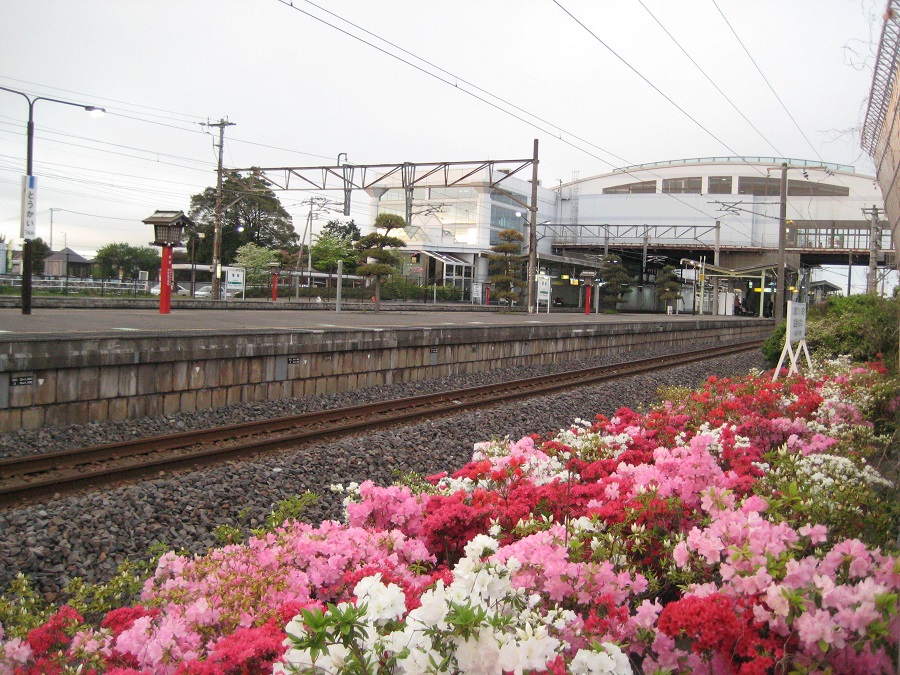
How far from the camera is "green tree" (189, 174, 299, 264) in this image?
7044cm

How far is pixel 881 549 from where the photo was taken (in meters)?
2.35

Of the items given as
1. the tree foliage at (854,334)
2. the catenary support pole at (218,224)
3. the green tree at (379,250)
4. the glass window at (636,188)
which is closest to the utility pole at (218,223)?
the catenary support pole at (218,224)

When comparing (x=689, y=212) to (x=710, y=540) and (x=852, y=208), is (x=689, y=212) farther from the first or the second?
(x=710, y=540)

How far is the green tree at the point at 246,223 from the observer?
70.4 m

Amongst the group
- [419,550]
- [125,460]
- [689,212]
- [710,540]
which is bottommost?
[125,460]

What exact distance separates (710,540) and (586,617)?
46cm

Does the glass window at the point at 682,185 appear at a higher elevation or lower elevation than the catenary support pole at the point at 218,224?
higher

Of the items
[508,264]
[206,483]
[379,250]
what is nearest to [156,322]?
[206,483]

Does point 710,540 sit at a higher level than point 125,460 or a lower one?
higher

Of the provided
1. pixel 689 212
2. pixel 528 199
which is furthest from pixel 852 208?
pixel 528 199

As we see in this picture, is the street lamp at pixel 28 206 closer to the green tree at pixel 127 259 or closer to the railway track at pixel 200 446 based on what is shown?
the railway track at pixel 200 446

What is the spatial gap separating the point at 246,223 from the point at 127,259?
12.4m

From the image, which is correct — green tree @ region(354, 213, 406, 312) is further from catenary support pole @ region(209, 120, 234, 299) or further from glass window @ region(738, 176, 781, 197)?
glass window @ region(738, 176, 781, 197)

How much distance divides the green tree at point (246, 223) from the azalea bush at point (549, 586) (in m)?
67.8
